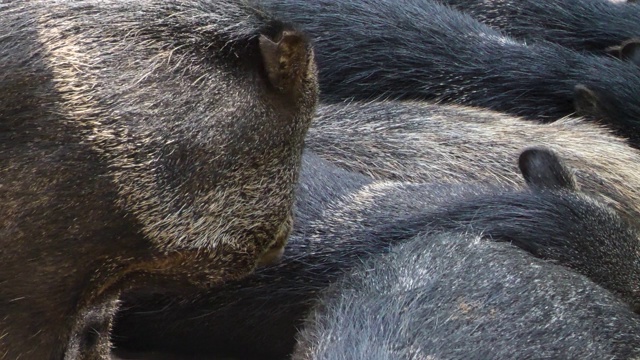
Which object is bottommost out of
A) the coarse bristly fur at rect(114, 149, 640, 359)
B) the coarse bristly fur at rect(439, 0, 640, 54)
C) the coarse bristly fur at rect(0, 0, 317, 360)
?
the coarse bristly fur at rect(114, 149, 640, 359)

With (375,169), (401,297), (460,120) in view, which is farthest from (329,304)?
(460,120)

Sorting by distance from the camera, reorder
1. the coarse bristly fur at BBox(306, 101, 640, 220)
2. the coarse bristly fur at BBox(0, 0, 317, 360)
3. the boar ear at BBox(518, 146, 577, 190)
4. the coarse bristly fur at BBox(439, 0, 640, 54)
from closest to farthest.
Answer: the coarse bristly fur at BBox(0, 0, 317, 360) → the boar ear at BBox(518, 146, 577, 190) → the coarse bristly fur at BBox(306, 101, 640, 220) → the coarse bristly fur at BBox(439, 0, 640, 54)

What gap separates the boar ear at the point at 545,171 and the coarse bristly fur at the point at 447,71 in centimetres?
64

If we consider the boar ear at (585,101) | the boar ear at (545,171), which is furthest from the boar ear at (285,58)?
the boar ear at (585,101)

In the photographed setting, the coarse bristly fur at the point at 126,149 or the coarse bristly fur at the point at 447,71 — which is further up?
the coarse bristly fur at the point at 126,149

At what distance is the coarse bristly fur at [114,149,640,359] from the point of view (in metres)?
2.51

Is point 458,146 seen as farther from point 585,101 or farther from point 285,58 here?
point 285,58

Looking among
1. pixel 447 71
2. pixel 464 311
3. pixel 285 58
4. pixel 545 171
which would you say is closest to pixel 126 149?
pixel 285 58

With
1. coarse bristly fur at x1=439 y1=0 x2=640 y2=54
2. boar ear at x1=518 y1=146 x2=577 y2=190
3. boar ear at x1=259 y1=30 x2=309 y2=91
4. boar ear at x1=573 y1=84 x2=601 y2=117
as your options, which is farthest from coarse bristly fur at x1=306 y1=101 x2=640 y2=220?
boar ear at x1=259 y1=30 x2=309 y2=91

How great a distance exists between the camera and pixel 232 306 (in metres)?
2.60

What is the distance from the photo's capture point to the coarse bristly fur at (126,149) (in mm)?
1987

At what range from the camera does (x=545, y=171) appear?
8.89ft

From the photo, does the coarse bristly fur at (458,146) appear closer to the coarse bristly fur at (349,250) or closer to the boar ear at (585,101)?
the boar ear at (585,101)

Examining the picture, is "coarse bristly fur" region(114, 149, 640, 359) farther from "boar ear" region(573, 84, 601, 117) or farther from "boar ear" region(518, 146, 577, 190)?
"boar ear" region(573, 84, 601, 117)
